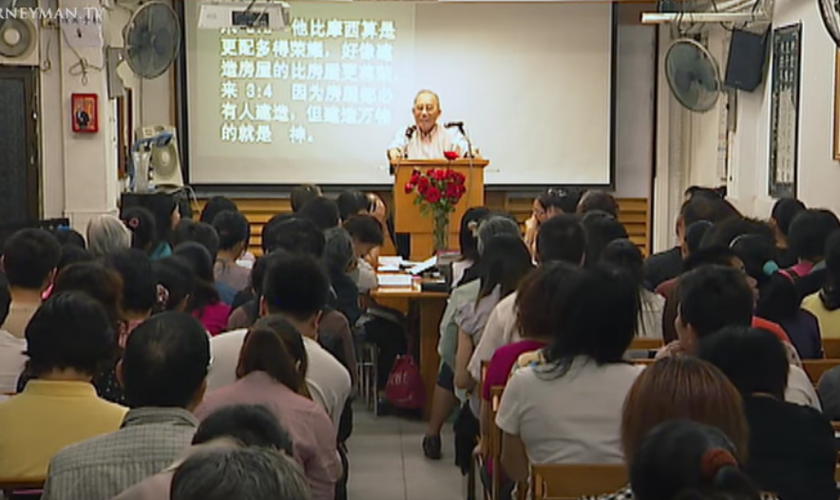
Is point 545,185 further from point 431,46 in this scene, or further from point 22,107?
point 22,107

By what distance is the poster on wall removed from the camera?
26.8ft

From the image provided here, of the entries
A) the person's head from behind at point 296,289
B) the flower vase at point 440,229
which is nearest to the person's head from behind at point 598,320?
the person's head from behind at point 296,289

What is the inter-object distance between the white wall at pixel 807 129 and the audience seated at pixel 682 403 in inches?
207

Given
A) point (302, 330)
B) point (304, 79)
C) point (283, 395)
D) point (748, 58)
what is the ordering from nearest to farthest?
point (283, 395) < point (302, 330) < point (748, 58) < point (304, 79)

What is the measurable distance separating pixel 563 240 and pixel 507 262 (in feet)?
0.85

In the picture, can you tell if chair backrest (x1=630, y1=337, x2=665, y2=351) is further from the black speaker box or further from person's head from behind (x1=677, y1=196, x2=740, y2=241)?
the black speaker box

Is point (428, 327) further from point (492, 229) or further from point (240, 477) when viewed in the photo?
point (240, 477)

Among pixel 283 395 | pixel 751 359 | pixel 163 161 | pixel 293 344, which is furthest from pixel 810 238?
pixel 163 161

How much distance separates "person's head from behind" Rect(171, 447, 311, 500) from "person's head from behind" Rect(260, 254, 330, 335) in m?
2.30

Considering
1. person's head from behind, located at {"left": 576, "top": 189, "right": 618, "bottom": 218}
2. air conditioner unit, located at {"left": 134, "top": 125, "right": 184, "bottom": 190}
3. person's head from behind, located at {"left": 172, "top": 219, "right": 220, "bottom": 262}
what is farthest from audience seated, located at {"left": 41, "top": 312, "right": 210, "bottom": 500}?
air conditioner unit, located at {"left": 134, "top": 125, "right": 184, "bottom": 190}

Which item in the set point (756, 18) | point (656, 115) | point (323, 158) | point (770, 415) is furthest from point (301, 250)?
point (656, 115)

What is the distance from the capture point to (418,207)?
27.5ft

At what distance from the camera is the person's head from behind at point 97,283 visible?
150 inches

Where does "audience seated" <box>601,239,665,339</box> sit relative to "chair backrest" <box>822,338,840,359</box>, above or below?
above
